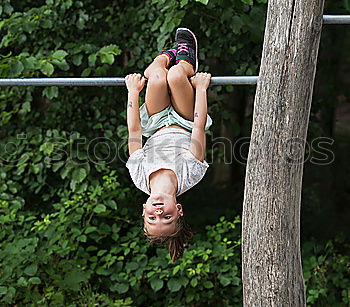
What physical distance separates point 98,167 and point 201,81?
6.08 feet

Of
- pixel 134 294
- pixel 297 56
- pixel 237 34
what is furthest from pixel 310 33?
pixel 134 294

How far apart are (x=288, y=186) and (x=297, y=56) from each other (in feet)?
1.70

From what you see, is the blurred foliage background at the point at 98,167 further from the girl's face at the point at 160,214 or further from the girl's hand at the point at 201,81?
the girl's face at the point at 160,214

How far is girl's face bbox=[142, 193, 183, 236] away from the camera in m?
2.53

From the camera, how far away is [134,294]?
14.4 feet

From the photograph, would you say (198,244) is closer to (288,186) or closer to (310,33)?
(288,186)

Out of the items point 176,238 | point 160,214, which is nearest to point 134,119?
point 160,214

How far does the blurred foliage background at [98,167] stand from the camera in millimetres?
4016

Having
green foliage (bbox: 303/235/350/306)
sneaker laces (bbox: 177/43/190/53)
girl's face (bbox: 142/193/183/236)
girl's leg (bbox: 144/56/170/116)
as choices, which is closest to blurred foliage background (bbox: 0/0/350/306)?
green foliage (bbox: 303/235/350/306)

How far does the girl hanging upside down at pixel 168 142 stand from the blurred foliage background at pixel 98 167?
3.94ft

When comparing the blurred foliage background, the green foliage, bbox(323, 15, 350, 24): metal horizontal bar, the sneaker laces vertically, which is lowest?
the green foliage

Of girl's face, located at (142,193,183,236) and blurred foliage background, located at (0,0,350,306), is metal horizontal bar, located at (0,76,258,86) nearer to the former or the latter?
girl's face, located at (142,193,183,236)

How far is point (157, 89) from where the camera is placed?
270 cm

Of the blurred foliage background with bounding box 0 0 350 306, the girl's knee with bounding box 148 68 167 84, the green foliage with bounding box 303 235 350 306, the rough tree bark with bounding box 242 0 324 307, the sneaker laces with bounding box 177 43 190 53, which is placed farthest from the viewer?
the green foliage with bounding box 303 235 350 306
